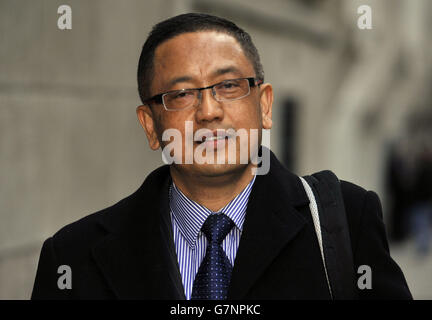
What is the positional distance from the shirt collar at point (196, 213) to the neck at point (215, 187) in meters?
0.02

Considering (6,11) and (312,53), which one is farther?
(312,53)

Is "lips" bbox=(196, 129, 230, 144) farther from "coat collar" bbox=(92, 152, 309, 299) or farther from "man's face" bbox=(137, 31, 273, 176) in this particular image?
"coat collar" bbox=(92, 152, 309, 299)

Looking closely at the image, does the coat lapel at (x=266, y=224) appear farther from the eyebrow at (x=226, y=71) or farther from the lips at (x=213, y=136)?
the eyebrow at (x=226, y=71)

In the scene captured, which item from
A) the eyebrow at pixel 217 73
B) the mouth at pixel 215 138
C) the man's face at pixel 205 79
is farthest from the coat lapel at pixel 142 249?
the eyebrow at pixel 217 73

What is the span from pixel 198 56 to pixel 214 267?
80 centimetres

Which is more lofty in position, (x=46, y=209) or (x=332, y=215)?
(x=332, y=215)

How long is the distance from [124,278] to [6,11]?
124 inches

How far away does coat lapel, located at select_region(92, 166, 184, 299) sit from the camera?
239cm

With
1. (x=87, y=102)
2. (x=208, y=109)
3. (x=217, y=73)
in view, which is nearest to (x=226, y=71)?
(x=217, y=73)

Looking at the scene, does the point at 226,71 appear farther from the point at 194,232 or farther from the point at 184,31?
the point at 194,232

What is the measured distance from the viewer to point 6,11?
15.8ft

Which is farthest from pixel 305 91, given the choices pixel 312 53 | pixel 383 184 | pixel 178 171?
pixel 178 171

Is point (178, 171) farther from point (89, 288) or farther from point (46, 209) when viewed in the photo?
point (46, 209)

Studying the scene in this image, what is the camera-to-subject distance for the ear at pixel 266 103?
261 cm
